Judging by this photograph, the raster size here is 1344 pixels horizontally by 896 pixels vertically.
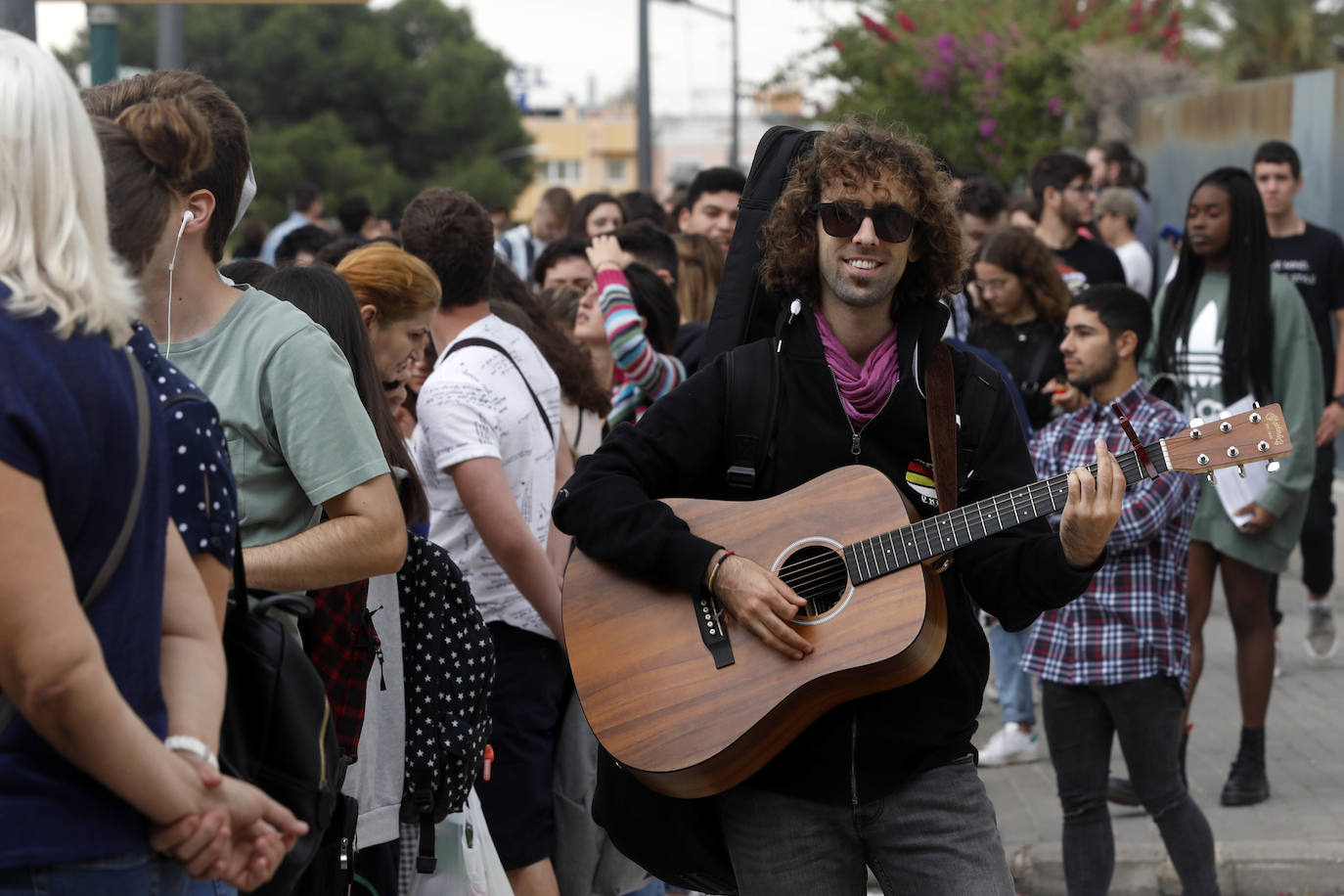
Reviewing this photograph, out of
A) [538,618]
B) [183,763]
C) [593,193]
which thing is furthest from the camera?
[593,193]

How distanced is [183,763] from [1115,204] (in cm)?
817

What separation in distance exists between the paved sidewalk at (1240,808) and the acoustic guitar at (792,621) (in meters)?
2.56

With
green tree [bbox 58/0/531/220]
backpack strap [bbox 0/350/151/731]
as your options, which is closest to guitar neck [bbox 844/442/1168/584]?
backpack strap [bbox 0/350/151/731]

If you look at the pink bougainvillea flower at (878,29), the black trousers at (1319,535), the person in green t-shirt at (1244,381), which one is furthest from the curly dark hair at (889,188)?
the pink bougainvillea flower at (878,29)

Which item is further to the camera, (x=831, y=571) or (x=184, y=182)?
(x=831, y=571)

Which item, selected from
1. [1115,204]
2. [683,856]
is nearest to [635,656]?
[683,856]

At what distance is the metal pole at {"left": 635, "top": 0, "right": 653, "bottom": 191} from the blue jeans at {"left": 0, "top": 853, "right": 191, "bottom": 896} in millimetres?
14707

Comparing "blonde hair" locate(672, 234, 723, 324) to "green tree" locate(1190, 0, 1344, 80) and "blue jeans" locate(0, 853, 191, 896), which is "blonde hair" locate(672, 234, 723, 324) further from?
"green tree" locate(1190, 0, 1344, 80)

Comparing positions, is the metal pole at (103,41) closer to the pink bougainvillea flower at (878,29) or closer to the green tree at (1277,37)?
the pink bougainvillea flower at (878,29)

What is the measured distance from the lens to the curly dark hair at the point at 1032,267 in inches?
253

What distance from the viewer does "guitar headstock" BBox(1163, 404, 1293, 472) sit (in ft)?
9.59

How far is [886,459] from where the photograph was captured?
323cm

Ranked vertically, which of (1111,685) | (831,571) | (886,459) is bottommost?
(1111,685)

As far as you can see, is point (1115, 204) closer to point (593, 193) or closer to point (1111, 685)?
point (593, 193)
